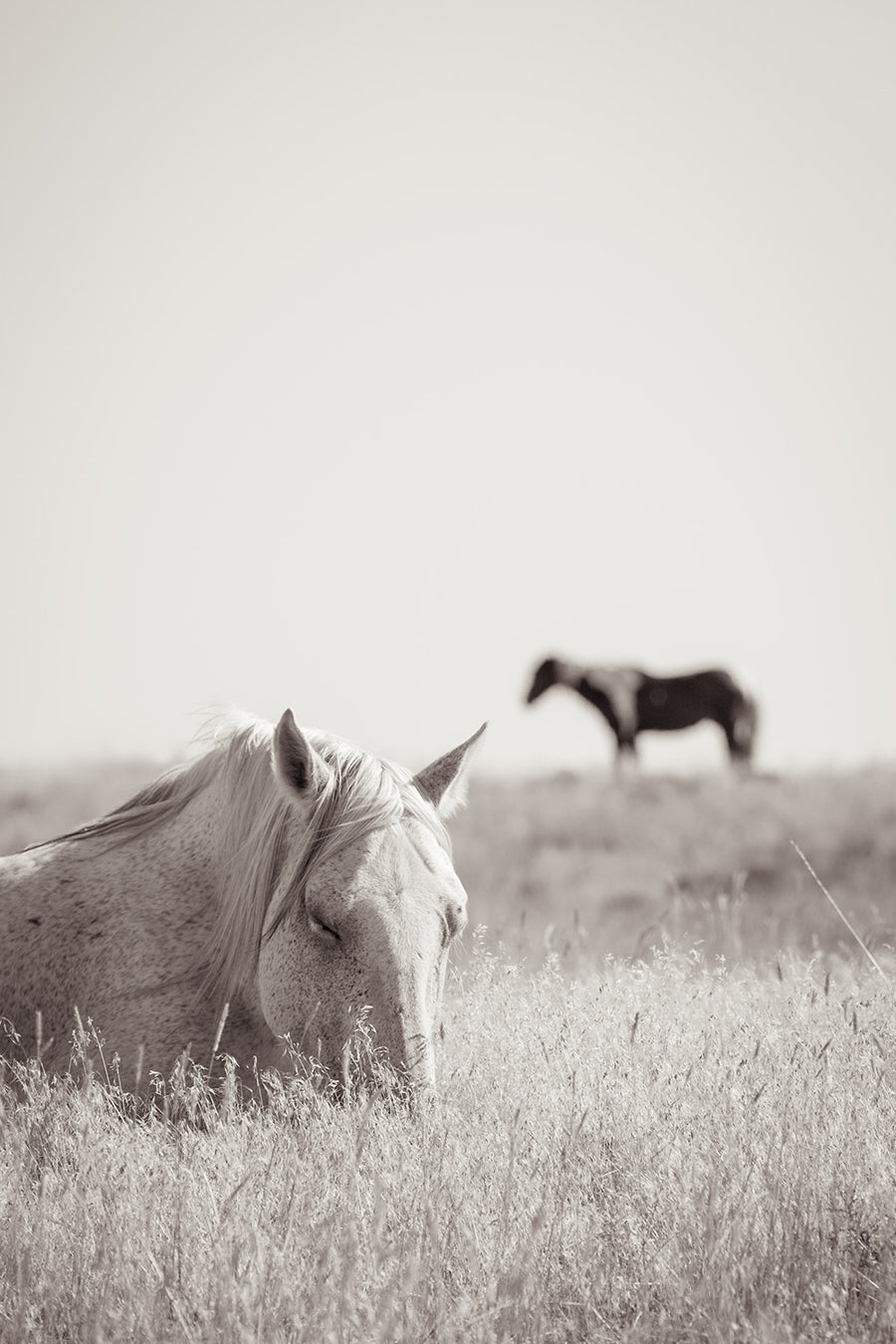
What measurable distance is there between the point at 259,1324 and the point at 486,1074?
1809 millimetres

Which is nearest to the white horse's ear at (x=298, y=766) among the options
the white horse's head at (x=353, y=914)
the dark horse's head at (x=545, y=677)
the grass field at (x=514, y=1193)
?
the white horse's head at (x=353, y=914)

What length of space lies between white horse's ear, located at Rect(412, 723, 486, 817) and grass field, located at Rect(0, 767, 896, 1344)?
94cm

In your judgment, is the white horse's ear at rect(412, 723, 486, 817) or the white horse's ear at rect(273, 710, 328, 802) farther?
the white horse's ear at rect(412, 723, 486, 817)

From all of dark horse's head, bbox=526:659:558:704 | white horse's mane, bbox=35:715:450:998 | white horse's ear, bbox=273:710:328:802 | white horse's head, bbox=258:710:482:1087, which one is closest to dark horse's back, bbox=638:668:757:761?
dark horse's head, bbox=526:659:558:704

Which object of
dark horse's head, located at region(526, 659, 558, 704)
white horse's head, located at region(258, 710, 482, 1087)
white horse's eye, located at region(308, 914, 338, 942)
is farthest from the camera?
dark horse's head, located at region(526, 659, 558, 704)

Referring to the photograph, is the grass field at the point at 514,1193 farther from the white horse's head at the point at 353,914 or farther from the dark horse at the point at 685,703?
the dark horse at the point at 685,703

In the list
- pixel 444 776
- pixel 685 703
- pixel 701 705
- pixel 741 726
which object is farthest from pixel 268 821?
pixel 741 726

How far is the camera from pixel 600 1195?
3.18 meters

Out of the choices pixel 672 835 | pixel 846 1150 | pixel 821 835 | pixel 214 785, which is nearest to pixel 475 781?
pixel 672 835

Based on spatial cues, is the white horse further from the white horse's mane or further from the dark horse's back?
the dark horse's back

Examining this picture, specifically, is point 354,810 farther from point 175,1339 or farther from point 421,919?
point 175,1339

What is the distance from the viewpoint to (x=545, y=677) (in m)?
24.7

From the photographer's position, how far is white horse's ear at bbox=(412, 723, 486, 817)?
4398 mm

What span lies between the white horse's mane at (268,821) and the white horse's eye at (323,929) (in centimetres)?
13
